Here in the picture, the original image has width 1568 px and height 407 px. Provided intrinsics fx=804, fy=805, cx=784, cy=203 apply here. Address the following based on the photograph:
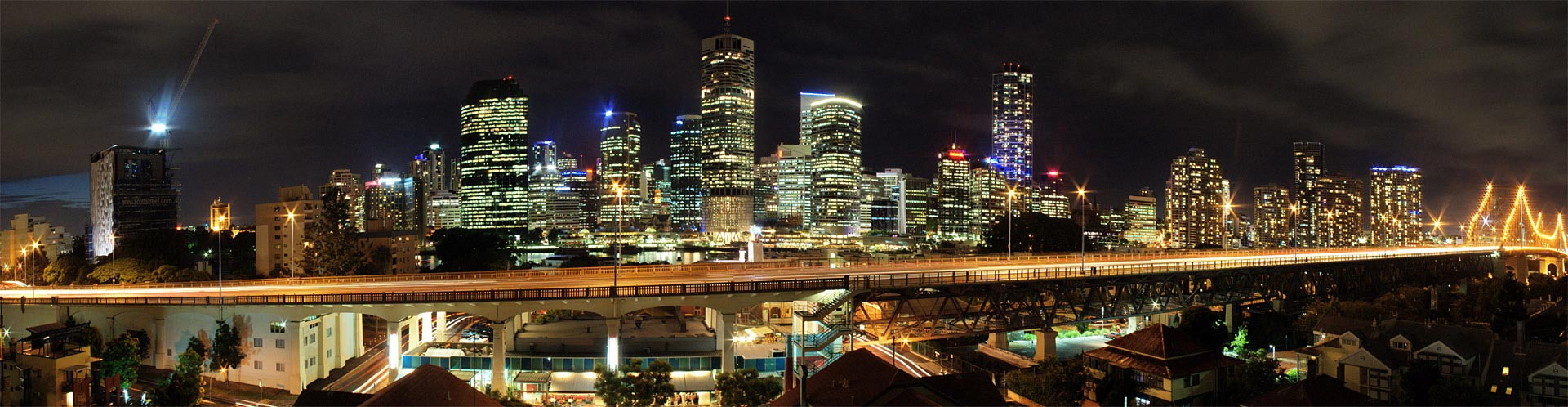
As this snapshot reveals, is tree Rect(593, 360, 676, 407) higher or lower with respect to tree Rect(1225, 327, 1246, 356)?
higher

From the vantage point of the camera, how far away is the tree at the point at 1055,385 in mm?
41594

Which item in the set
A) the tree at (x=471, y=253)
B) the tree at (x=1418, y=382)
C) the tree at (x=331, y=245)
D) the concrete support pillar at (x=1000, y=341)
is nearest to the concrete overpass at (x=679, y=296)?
the concrete support pillar at (x=1000, y=341)

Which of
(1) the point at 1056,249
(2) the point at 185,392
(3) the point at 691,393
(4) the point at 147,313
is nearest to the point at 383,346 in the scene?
(4) the point at 147,313

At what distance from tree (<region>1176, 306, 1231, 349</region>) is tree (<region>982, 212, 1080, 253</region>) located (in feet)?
190

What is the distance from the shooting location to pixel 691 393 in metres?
44.4

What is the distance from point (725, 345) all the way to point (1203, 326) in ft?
115

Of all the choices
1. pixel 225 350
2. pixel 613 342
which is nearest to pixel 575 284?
pixel 613 342

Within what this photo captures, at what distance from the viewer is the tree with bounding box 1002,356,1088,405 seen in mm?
41594

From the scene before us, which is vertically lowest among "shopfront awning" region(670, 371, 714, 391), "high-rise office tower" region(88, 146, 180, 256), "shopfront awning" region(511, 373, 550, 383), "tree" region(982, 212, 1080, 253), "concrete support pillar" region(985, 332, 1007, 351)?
"concrete support pillar" region(985, 332, 1007, 351)

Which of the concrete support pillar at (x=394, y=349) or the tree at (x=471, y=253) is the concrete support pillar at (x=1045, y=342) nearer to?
the concrete support pillar at (x=394, y=349)

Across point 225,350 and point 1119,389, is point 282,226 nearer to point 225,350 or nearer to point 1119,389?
point 225,350

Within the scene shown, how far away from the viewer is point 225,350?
44.9 meters

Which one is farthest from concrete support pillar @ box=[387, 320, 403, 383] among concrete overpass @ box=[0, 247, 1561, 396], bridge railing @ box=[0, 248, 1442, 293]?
bridge railing @ box=[0, 248, 1442, 293]

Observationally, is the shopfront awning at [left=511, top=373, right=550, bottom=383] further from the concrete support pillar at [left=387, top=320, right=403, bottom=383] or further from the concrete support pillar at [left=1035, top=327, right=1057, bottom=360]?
the concrete support pillar at [left=1035, top=327, right=1057, bottom=360]
